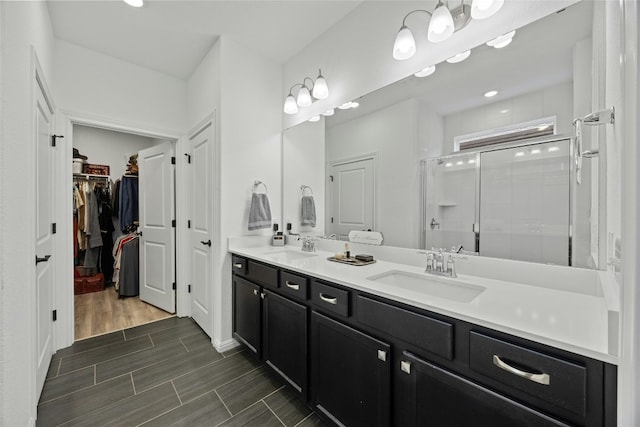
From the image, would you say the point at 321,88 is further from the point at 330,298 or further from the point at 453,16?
the point at 330,298

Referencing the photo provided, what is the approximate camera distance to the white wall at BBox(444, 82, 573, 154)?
115 cm

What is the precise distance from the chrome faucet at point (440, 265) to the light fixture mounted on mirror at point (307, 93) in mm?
1548

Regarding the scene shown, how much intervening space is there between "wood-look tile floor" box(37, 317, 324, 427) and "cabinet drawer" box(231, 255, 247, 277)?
2.30ft

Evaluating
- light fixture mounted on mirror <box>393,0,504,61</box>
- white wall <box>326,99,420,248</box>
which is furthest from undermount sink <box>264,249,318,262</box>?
light fixture mounted on mirror <box>393,0,504,61</box>

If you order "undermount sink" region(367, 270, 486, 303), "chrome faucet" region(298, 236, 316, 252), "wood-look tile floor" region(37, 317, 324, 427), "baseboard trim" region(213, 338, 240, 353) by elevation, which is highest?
"chrome faucet" region(298, 236, 316, 252)

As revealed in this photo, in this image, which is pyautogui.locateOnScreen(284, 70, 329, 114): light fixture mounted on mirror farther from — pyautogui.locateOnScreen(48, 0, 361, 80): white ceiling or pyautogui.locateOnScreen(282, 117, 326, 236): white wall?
pyautogui.locateOnScreen(48, 0, 361, 80): white ceiling

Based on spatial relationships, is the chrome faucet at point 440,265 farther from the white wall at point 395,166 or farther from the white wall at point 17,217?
the white wall at point 17,217

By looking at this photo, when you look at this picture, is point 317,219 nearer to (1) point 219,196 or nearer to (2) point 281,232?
(2) point 281,232

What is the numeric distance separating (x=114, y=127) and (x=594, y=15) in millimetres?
3526

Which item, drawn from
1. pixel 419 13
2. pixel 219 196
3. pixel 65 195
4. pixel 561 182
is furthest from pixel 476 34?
pixel 65 195

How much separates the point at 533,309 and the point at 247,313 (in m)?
1.84

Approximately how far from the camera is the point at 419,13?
1.57 m

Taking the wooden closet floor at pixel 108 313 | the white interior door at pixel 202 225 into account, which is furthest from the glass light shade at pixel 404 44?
the wooden closet floor at pixel 108 313

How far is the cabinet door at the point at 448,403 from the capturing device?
80 cm
